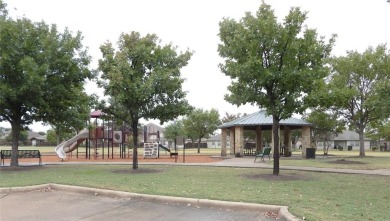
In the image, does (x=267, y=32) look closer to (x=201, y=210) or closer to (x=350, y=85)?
(x=201, y=210)

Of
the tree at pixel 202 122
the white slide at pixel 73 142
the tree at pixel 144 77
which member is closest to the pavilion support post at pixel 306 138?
the tree at pixel 144 77

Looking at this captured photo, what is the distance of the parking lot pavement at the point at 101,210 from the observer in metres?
6.95

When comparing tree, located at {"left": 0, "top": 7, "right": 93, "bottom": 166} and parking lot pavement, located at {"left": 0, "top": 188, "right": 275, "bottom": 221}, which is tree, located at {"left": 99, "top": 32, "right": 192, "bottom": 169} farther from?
parking lot pavement, located at {"left": 0, "top": 188, "right": 275, "bottom": 221}

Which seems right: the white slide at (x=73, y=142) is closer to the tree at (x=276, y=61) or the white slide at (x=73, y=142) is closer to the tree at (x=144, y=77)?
the tree at (x=144, y=77)

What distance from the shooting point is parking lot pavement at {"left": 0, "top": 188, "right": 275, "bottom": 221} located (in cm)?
695

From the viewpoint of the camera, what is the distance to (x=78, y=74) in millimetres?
17797

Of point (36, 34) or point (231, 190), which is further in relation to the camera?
point (36, 34)

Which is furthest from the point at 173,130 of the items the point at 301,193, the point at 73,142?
the point at 301,193

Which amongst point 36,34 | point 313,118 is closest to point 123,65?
point 36,34

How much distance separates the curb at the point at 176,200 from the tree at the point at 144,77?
5579 millimetres

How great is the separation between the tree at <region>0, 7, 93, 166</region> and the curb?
19.9 feet

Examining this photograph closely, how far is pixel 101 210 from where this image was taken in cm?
764

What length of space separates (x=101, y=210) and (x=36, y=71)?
9.73 meters

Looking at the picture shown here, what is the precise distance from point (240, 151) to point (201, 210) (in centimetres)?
2296
